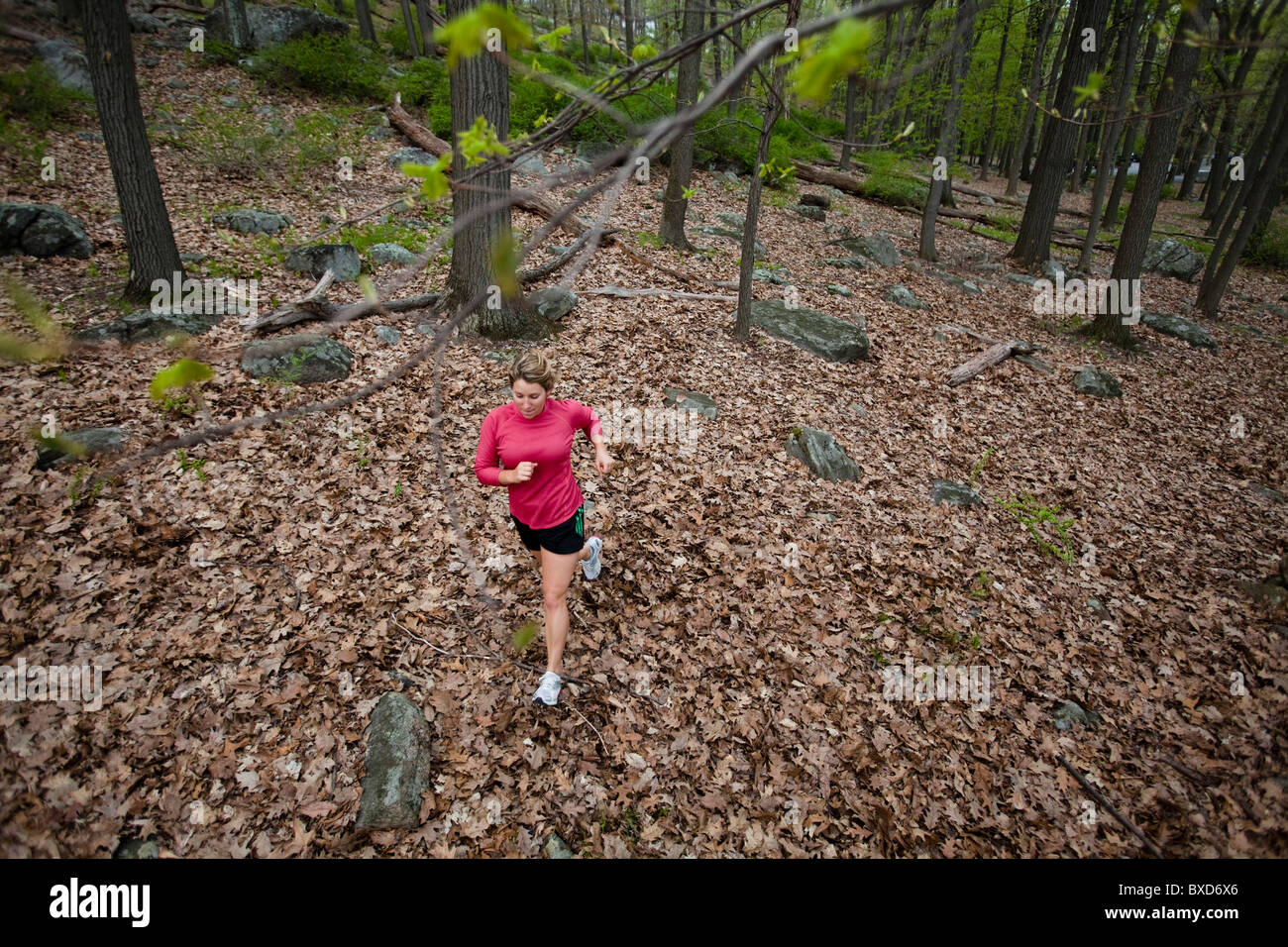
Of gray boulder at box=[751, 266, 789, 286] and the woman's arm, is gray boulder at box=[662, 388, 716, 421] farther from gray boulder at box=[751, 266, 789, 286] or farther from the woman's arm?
gray boulder at box=[751, 266, 789, 286]

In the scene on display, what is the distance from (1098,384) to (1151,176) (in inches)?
171

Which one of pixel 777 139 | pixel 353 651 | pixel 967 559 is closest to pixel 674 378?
pixel 967 559

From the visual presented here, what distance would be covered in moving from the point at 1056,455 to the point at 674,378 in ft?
16.5

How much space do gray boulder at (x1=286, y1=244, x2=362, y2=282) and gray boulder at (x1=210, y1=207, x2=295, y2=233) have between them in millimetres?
1197

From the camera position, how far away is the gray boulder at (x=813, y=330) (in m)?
8.58

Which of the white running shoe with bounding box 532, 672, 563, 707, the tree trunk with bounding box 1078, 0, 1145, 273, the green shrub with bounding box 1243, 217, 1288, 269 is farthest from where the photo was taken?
the green shrub with bounding box 1243, 217, 1288, 269

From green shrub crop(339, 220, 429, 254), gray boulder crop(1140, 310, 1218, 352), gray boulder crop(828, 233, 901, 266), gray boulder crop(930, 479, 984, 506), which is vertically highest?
green shrub crop(339, 220, 429, 254)

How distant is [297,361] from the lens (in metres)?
6.00

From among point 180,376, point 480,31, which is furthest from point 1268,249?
point 180,376

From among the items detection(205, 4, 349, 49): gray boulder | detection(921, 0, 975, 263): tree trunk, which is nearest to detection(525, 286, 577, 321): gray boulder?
detection(921, 0, 975, 263): tree trunk

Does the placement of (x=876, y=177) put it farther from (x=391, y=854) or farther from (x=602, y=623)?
(x=391, y=854)

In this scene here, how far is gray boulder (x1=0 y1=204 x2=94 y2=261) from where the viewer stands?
6918 mm

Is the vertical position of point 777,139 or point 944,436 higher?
point 777,139
